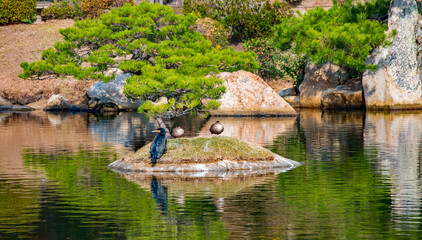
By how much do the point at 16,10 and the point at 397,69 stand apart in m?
34.6

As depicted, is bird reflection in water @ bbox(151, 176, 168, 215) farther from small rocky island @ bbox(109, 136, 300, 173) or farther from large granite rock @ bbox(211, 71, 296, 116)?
large granite rock @ bbox(211, 71, 296, 116)

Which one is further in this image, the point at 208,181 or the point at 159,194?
the point at 208,181

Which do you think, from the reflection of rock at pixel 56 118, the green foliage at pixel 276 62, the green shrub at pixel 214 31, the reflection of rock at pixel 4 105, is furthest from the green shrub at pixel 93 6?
the reflection of rock at pixel 56 118

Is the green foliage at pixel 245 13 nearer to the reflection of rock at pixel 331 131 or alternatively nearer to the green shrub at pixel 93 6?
the green shrub at pixel 93 6

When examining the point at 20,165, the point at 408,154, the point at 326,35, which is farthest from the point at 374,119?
the point at 20,165

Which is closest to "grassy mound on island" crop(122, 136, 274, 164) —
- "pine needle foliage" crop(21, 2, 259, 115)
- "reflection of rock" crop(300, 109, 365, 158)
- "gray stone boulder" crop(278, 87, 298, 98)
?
"reflection of rock" crop(300, 109, 365, 158)

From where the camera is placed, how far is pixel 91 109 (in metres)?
43.9

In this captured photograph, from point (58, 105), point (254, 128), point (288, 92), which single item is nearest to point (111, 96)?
point (58, 105)

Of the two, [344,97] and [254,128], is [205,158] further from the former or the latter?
[344,97]

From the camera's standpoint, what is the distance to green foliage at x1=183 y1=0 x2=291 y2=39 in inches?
2210

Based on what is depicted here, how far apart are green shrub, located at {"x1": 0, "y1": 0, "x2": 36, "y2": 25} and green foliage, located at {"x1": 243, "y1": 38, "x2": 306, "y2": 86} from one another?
20870mm

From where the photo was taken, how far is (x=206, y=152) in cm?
1722

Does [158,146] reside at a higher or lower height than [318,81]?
lower

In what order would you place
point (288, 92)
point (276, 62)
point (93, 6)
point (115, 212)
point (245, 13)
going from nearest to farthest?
point (115, 212)
point (288, 92)
point (276, 62)
point (245, 13)
point (93, 6)
